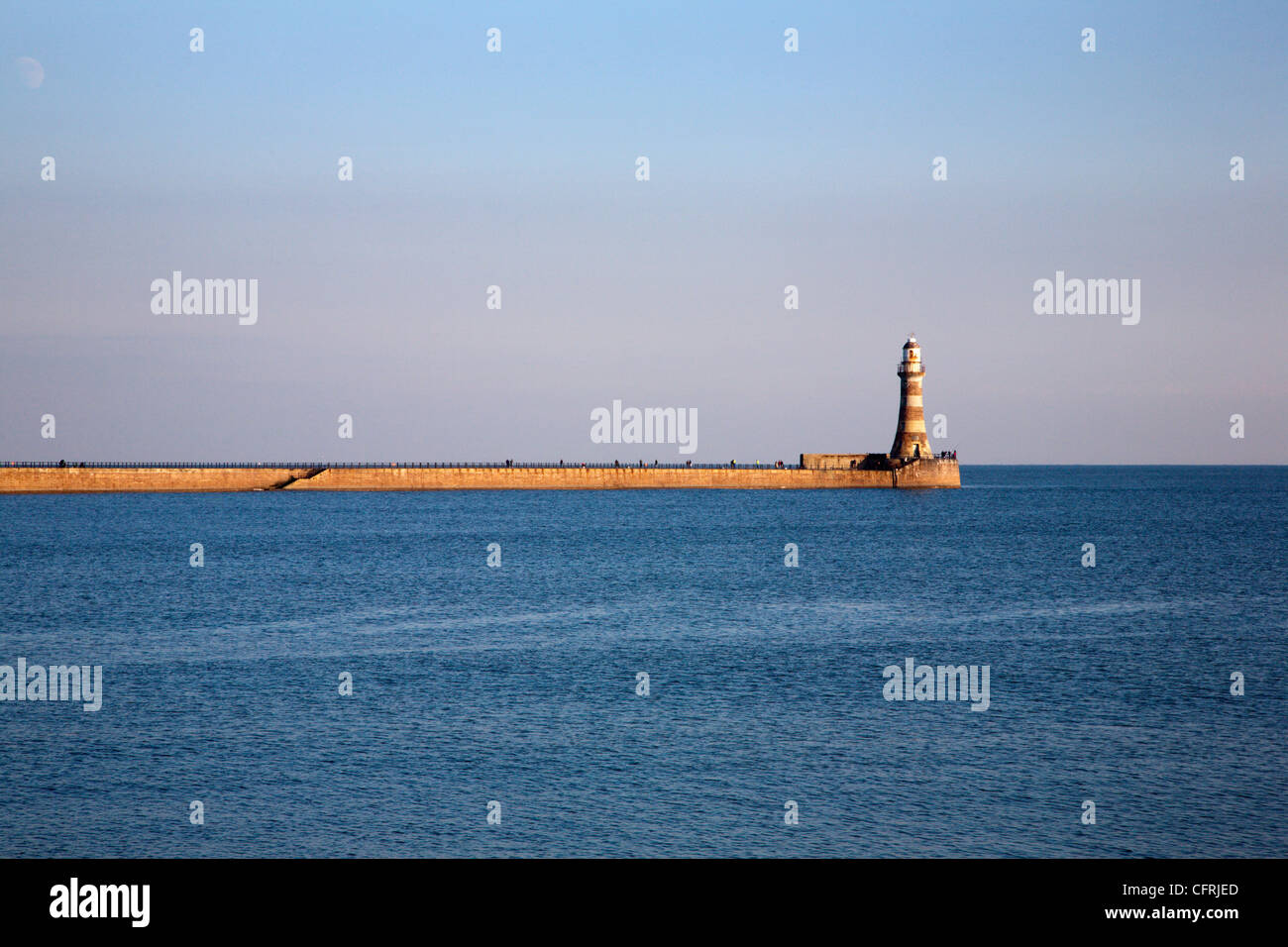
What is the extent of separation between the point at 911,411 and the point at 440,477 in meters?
55.7

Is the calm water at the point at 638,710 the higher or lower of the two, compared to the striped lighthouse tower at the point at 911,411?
lower

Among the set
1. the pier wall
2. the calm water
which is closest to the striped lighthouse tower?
the pier wall

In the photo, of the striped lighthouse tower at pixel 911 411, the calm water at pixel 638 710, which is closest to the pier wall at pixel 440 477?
the striped lighthouse tower at pixel 911 411

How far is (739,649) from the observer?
3722 cm

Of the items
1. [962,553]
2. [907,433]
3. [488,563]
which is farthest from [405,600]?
[907,433]

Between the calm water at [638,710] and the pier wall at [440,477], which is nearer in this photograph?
the calm water at [638,710]

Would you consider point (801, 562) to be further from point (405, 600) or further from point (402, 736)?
point (402, 736)

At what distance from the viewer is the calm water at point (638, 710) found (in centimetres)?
1959

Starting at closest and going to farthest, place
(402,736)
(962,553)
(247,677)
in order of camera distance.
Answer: (402,736) < (247,677) < (962,553)

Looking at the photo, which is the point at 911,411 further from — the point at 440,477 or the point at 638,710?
the point at 638,710

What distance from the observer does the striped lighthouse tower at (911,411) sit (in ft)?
418

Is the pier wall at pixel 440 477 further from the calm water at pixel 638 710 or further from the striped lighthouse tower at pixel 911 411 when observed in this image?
the calm water at pixel 638 710

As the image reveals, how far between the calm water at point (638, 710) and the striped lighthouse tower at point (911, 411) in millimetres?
61000
